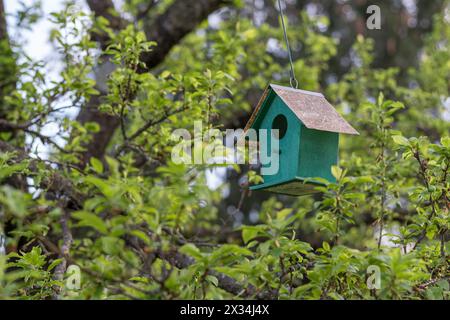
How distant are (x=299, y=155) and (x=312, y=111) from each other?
7.6 inches

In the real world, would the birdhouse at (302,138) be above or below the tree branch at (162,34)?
below

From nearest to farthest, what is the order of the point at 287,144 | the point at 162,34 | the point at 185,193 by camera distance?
the point at 185,193, the point at 287,144, the point at 162,34

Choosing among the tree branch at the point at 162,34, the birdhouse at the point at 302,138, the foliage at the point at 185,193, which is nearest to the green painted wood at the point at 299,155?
the birdhouse at the point at 302,138

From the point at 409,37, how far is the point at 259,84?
7.12m

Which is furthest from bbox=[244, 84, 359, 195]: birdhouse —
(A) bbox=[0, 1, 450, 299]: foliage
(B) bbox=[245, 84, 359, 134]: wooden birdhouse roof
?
(A) bbox=[0, 1, 450, 299]: foliage

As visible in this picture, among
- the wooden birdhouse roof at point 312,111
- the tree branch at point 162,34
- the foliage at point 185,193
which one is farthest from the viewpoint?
the tree branch at point 162,34

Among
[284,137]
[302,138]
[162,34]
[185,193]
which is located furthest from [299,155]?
[162,34]

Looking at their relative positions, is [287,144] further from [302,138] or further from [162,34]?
[162,34]

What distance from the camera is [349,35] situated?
1135cm

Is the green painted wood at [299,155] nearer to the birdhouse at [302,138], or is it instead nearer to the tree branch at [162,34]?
the birdhouse at [302,138]

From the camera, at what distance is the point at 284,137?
2676 mm

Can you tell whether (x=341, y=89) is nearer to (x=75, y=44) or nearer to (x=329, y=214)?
(x=75, y=44)

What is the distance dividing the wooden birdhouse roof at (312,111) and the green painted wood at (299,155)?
0.05m

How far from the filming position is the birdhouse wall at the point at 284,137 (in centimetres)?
253
